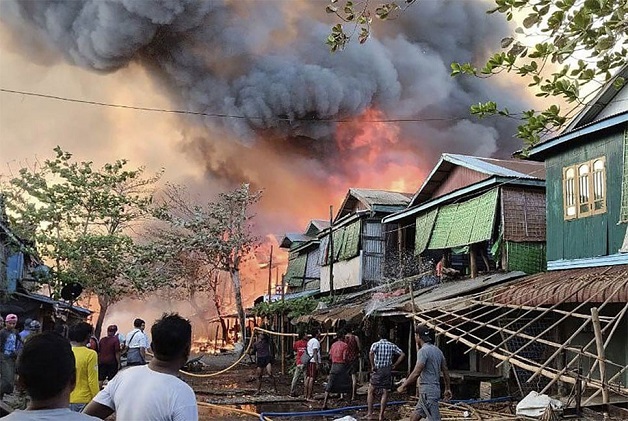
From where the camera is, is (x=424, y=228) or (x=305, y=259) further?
(x=305, y=259)

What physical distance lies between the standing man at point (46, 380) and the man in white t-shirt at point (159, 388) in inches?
19.7

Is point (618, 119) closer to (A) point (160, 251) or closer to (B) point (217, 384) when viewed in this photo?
(B) point (217, 384)

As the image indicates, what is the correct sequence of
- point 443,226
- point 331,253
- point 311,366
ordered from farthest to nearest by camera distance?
point 331,253 < point 443,226 < point 311,366

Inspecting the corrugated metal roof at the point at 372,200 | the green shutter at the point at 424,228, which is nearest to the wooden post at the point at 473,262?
the green shutter at the point at 424,228

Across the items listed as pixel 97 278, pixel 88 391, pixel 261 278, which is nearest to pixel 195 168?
pixel 261 278

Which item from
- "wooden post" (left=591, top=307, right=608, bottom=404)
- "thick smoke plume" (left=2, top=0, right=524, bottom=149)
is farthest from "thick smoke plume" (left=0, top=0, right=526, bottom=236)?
"wooden post" (left=591, top=307, right=608, bottom=404)

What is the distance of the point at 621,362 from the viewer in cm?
1242

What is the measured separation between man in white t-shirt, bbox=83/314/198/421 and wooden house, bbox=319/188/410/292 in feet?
64.0

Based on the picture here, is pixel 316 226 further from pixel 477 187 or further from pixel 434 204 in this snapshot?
pixel 477 187

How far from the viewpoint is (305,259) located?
106 feet

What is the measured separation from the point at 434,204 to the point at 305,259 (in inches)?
559

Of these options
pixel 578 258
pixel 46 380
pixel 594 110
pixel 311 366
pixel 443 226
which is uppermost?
pixel 594 110

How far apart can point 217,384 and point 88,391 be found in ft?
42.7

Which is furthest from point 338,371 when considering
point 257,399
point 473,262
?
point 473,262
